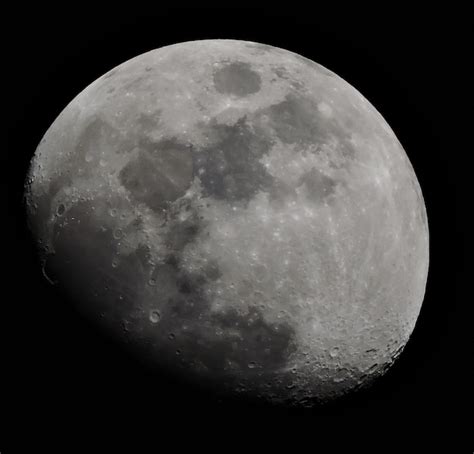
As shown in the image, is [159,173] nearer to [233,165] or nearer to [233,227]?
[233,165]

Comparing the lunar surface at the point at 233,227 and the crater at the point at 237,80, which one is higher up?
the crater at the point at 237,80

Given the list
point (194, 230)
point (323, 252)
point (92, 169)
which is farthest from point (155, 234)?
point (323, 252)

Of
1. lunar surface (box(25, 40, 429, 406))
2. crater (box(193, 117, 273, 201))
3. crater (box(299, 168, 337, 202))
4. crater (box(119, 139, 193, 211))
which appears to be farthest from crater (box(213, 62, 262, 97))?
crater (box(299, 168, 337, 202))

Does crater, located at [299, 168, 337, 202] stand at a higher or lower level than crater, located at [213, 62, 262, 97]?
lower

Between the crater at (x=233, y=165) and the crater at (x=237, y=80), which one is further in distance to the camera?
the crater at (x=237, y=80)

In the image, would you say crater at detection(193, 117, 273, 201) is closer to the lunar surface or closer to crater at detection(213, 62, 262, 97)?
the lunar surface

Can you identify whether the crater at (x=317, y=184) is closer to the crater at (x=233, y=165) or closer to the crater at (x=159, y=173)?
the crater at (x=233, y=165)

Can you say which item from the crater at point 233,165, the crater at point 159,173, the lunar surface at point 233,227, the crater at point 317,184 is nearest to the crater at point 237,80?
the lunar surface at point 233,227
